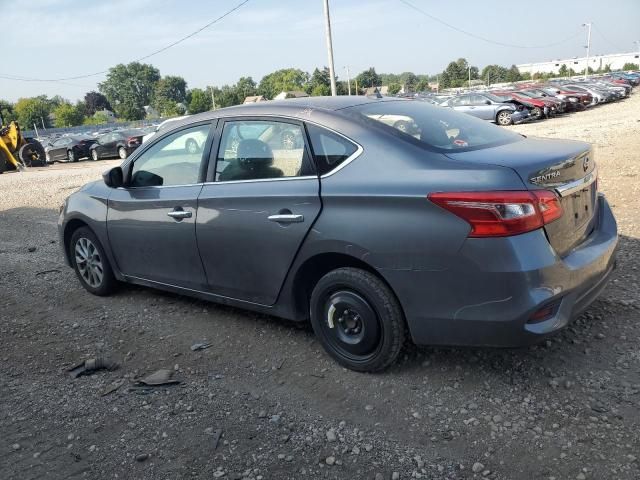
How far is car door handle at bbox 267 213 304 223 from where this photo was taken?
132 inches

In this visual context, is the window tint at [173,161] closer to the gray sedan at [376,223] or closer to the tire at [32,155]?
the gray sedan at [376,223]

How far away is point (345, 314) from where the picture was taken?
3381mm

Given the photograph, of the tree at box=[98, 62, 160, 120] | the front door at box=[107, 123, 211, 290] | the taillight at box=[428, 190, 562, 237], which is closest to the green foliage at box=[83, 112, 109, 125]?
the tree at box=[98, 62, 160, 120]

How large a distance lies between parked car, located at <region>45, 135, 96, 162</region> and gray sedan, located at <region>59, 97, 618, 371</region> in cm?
2517

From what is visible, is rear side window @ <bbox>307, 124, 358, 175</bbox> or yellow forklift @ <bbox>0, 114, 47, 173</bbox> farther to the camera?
yellow forklift @ <bbox>0, 114, 47, 173</bbox>

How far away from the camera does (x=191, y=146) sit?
4184 mm

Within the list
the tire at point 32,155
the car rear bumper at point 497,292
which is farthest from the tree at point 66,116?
the car rear bumper at point 497,292

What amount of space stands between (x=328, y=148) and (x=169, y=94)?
137 meters

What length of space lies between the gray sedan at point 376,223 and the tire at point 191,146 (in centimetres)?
7

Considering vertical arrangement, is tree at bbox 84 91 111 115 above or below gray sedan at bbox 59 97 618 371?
above

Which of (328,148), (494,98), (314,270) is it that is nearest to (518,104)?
(494,98)

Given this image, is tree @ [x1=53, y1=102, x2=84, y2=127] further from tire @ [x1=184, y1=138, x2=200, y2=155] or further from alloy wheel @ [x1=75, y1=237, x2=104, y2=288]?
tire @ [x1=184, y1=138, x2=200, y2=155]

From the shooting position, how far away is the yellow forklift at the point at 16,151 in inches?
867

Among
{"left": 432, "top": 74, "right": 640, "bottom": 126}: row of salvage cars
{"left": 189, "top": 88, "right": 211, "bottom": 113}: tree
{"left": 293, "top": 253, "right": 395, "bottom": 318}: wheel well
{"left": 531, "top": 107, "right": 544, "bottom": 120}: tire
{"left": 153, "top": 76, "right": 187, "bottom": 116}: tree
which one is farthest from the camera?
{"left": 153, "top": 76, "right": 187, "bottom": 116}: tree
